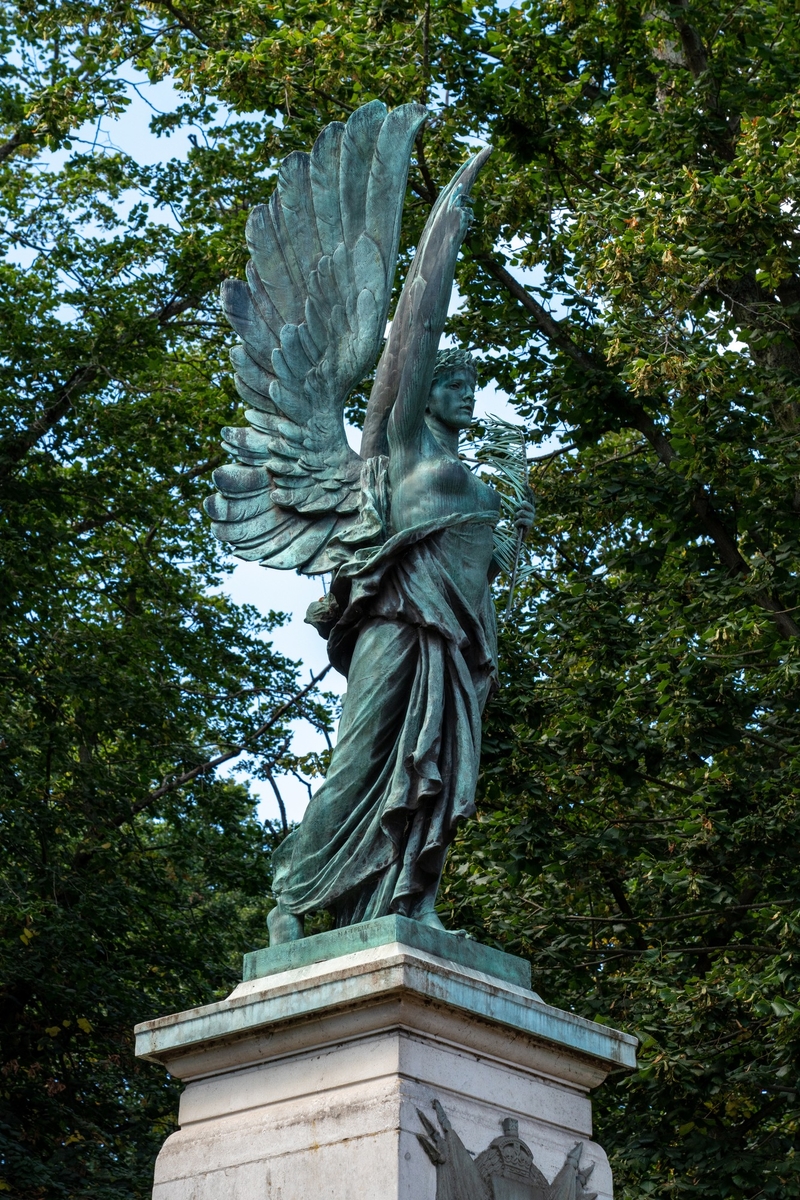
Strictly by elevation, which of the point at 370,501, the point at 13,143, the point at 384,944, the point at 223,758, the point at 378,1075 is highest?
the point at 13,143

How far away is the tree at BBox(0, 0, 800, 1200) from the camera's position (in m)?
11.0

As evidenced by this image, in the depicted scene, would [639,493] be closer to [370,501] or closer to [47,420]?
[47,420]

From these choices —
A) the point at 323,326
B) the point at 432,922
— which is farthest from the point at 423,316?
the point at 432,922

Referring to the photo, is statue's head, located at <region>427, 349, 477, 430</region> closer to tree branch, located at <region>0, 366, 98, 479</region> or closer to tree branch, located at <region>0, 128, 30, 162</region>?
tree branch, located at <region>0, 366, 98, 479</region>

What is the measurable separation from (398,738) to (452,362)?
1.42 meters

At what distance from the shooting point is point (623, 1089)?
11.5 metres

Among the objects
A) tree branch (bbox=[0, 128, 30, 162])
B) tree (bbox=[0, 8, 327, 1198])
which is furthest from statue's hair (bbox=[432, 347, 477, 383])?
tree branch (bbox=[0, 128, 30, 162])

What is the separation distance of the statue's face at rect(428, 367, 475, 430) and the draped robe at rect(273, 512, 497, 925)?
42 cm

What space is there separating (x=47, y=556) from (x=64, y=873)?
2.65 meters

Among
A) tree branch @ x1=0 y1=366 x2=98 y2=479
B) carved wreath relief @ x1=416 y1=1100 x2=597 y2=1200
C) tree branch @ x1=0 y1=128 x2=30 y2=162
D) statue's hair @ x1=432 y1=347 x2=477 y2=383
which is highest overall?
tree branch @ x1=0 y1=128 x2=30 y2=162

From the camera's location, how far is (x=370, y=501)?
19.8ft

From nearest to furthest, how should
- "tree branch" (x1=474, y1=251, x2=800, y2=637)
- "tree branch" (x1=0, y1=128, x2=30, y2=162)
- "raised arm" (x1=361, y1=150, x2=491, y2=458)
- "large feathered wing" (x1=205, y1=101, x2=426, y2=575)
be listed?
"raised arm" (x1=361, y1=150, x2=491, y2=458) < "large feathered wing" (x1=205, y1=101, x2=426, y2=575) < "tree branch" (x1=474, y1=251, x2=800, y2=637) < "tree branch" (x1=0, y1=128, x2=30, y2=162)

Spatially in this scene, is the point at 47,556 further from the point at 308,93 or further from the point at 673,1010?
the point at 673,1010

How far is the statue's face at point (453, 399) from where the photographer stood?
6227 mm
